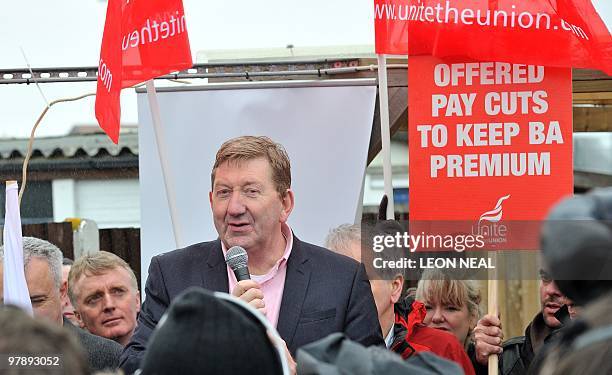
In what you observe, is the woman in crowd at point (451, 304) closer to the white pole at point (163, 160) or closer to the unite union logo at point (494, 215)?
the unite union logo at point (494, 215)

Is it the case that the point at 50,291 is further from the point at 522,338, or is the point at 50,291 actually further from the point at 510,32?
the point at 510,32

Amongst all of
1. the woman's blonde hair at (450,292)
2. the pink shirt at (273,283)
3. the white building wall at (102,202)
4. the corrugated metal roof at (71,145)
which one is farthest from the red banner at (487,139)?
the white building wall at (102,202)

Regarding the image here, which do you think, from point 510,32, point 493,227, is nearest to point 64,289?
point 493,227

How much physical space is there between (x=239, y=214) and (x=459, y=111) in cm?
127

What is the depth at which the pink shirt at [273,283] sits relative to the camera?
Answer: 3.79m

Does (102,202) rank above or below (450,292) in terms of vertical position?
above

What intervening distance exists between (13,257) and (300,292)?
128 cm

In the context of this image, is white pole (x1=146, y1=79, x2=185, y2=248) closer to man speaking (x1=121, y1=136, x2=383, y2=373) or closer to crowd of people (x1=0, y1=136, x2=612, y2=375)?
crowd of people (x1=0, y1=136, x2=612, y2=375)

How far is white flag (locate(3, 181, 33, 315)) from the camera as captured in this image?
14.0ft

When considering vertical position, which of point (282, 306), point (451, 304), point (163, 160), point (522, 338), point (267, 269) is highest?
point (163, 160)

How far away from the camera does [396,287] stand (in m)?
4.21

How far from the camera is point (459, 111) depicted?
464 cm

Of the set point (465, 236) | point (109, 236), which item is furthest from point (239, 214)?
point (109, 236)

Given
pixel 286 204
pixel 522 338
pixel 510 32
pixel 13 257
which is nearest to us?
pixel 286 204
